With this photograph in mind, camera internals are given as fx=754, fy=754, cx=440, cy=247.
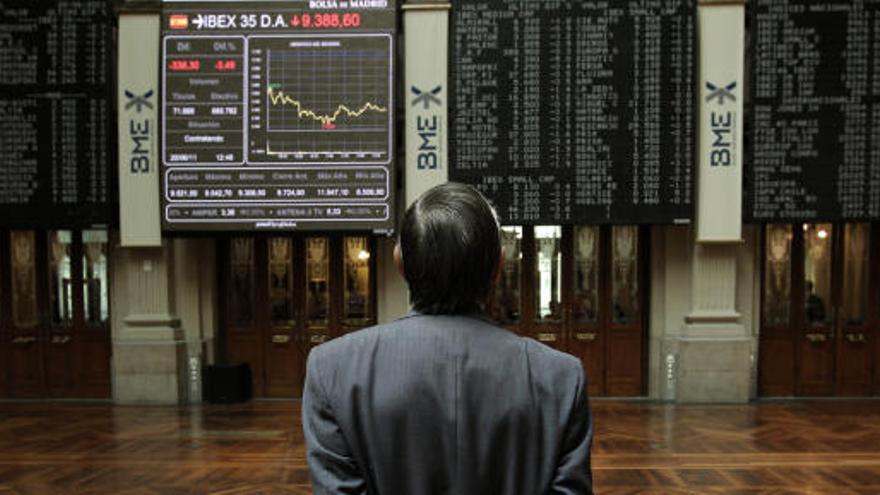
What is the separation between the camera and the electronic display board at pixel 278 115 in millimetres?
8414

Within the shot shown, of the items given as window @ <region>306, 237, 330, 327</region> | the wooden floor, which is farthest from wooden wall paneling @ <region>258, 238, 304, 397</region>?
the wooden floor

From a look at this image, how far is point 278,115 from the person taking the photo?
27.8 feet

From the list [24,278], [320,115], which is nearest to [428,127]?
[320,115]

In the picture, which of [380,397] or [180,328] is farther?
[180,328]

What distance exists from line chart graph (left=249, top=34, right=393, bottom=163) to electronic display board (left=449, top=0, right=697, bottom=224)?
2.83ft

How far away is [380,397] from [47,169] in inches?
341

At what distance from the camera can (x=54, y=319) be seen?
9344 millimetres

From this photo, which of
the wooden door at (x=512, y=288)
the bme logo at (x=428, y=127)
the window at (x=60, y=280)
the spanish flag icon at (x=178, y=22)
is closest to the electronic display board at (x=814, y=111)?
the wooden door at (x=512, y=288)

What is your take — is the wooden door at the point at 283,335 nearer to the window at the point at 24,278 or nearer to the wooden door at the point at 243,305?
the wooden door at the point at 243,305

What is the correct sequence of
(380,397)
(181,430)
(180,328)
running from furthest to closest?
(180,328), (181,430), (380,397)

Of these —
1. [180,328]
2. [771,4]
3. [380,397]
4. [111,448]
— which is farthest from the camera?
[180,328]

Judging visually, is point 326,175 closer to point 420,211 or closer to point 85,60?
point 85,60

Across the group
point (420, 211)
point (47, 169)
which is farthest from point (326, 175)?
point (420, 211)

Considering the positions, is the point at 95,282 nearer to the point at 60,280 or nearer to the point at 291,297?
the point at 60,280
